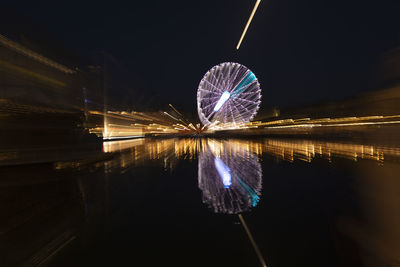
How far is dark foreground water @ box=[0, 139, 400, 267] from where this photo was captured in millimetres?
2246

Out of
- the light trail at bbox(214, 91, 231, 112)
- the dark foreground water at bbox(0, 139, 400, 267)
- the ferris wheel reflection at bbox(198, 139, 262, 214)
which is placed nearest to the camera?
the dark foreground water at bbox(0, 139, 400, 267)

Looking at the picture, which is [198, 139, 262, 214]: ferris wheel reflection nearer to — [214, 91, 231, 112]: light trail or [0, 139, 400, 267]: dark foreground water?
[0, 139, 400, 267]: dark foreground water

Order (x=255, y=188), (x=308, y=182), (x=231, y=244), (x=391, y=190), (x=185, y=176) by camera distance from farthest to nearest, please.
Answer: (x=185, y=176) < (x=308, y=182) < (x=255, y=188) < (x=391, y=190) < (x=231, y=244)

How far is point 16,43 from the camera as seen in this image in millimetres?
7086

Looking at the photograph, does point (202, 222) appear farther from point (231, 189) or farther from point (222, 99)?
point (222, 99)

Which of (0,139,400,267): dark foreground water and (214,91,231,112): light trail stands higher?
(214,91,231,112): light trail

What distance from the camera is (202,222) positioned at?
10.1 feet

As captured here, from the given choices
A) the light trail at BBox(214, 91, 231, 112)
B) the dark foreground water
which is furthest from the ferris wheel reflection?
the light trail at BBox(214, 91, 231, 112)

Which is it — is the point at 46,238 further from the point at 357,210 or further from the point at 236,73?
the point at 236,73

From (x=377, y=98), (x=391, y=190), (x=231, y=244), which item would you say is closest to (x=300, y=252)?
(x=231, y=244)

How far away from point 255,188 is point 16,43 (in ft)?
31.6

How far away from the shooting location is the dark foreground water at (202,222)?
2246 mm

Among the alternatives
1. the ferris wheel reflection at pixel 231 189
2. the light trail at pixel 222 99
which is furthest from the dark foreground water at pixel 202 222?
the light trail at pixel 222 99

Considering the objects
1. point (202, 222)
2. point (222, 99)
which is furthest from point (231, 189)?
point (222, 99)
